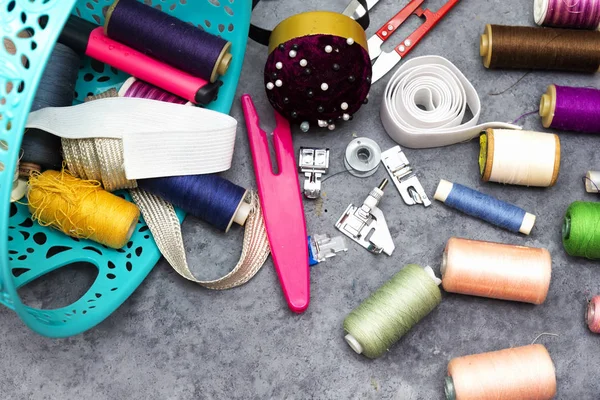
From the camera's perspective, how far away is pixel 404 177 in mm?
1699

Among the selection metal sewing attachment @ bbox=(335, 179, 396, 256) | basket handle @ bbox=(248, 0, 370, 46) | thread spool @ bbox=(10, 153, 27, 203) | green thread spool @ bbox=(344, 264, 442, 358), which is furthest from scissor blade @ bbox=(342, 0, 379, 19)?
thread spool @ bbox=(10, 153, 27, 203)

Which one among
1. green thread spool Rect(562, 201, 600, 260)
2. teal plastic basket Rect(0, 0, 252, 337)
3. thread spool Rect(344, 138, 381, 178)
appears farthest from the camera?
thread spool Rect(344, 138, 381, 178)

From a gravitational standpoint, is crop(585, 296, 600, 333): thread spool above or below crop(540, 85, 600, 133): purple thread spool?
below

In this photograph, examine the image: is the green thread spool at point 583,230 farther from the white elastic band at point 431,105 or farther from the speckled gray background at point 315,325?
the white elastic band at point 431,105

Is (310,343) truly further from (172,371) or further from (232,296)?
(172,371)

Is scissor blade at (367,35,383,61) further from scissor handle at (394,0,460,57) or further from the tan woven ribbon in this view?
the tan woven ribbon

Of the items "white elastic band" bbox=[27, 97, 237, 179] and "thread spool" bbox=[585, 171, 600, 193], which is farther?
"thread spool" bbox=[585, 171, 600, 193]

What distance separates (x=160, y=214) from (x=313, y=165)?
401mm

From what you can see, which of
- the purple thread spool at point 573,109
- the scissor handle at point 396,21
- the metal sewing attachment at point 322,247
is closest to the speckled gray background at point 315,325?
the metal sewing attachment at point 322,247

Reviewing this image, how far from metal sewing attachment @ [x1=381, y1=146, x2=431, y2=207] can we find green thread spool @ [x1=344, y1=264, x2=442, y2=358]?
0.67ft

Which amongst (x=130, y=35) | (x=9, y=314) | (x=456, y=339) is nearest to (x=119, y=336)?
(x=9, y=314)

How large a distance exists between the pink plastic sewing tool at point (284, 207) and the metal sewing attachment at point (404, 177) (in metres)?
0.25

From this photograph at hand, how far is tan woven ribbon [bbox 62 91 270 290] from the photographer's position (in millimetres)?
1518

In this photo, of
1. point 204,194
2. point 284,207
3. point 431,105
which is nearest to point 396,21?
point 431,105
